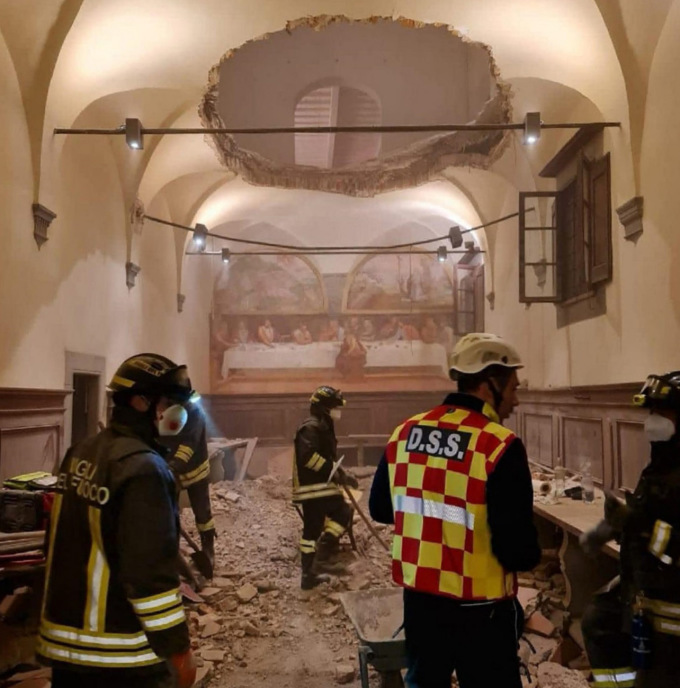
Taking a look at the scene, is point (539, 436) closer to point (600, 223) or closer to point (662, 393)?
point (600, 223)

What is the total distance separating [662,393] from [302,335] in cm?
1433

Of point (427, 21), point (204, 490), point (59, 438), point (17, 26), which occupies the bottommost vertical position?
point (204, 490)

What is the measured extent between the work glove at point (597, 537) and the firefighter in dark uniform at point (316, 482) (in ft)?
13.5

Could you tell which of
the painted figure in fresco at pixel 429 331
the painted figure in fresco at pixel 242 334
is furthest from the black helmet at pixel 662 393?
the painted figure in fresco at pixel 242 334

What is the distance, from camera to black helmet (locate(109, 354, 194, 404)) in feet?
8.38

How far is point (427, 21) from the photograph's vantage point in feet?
24.8

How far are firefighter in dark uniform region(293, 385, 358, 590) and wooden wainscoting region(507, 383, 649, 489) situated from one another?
8.86 ft

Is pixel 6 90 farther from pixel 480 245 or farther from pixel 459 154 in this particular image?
pixel 480 245

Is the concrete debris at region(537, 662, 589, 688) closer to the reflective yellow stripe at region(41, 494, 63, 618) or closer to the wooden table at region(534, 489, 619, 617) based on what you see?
the wooden table at region(534, 489, 619, 617)

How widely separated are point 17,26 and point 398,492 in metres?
5.74

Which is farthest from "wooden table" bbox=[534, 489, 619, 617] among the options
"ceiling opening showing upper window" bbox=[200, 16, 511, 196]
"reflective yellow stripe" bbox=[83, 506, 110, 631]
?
"ceiling opening showing upper window" bbox=[200, 16, 511, 196]

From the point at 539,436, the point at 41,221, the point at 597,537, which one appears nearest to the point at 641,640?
the point at 597,537

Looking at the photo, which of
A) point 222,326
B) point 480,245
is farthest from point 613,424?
point 222,326

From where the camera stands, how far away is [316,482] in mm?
6820
